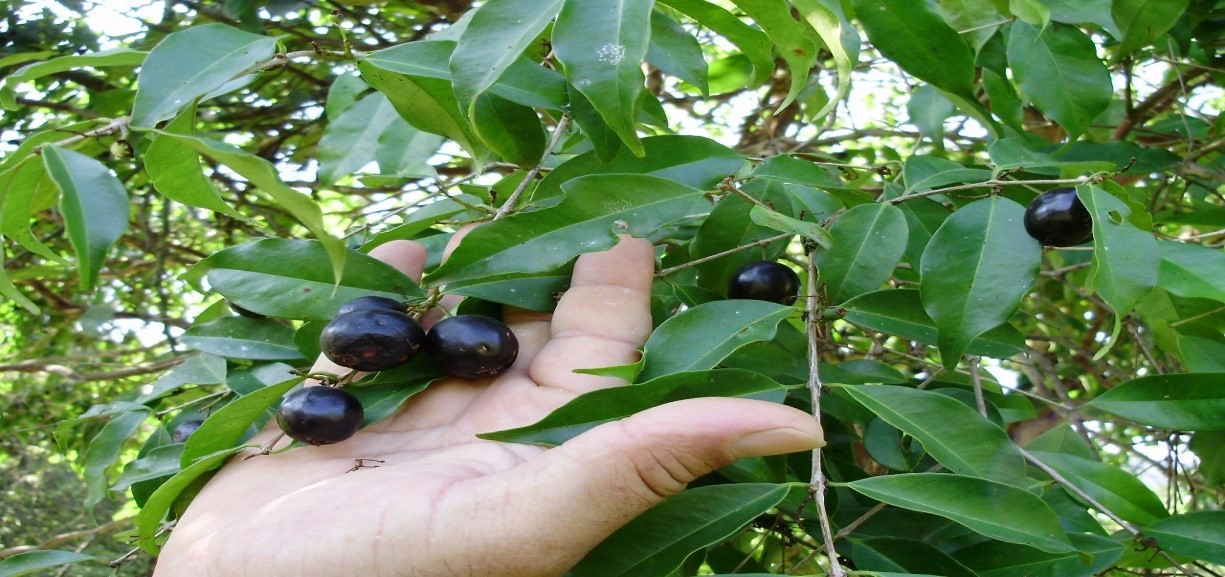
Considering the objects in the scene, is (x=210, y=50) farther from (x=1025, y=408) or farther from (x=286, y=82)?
(x=286, y=82)

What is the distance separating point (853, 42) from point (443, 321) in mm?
619

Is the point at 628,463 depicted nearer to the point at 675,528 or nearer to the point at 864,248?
the point at 675,528

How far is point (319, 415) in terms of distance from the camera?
1059 mm

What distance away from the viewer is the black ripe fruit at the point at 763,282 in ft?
4.20

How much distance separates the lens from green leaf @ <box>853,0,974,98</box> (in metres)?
1.24

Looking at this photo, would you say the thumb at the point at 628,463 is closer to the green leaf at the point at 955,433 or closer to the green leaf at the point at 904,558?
the green leaf at the point at 955,433

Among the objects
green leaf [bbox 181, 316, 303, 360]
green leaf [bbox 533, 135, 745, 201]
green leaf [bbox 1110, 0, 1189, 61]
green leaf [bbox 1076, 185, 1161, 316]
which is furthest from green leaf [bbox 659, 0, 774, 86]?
green leaf [bbox 181, 316, 303, 360]

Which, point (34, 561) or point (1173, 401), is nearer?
point (1173, 401)

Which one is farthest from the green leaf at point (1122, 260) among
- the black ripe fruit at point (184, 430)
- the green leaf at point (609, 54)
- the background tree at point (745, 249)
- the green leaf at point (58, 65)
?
the black ripe fruit at point (184, 430)

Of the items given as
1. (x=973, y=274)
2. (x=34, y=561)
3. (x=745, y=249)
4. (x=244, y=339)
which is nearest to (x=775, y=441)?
(x=973, y=274)

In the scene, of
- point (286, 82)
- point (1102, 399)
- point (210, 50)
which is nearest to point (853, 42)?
point (1102, 399)

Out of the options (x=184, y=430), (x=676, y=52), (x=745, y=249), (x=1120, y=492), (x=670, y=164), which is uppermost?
(x=676, y=52)

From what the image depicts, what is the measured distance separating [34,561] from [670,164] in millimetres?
1089

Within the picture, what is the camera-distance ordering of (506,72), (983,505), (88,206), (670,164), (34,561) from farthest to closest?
1. (34,561)
2. (670,164)
3. (506,72)
4. (983,505)
5. (88,206)
